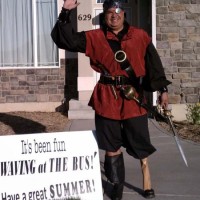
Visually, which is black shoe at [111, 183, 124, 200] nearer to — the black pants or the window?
the black pants

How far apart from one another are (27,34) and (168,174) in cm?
588

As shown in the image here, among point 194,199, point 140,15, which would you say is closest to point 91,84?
point 140,15

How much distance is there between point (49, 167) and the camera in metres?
4.51

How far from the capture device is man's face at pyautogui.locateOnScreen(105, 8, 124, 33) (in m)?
4.71

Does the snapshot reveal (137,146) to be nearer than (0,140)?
No

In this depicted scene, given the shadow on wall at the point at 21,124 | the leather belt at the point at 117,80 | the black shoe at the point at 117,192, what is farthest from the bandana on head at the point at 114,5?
the shadow on wall at the point at 21,124

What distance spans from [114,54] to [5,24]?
6.67 m

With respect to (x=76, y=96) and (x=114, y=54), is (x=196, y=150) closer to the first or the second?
(x=114, y=54)

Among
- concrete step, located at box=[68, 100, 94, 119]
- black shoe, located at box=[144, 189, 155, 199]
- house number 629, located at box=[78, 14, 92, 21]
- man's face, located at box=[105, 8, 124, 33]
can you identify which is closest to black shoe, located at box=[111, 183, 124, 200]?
black shoe, located at box=[144, 189, 155, 199]

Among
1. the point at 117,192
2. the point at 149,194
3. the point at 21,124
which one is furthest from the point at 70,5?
the point at 21,124

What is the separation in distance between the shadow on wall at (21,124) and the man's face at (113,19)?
13.6ft

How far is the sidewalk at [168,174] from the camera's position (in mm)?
5293

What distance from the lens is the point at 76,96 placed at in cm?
1083

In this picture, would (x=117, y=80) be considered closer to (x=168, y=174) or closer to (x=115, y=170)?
(x=115, y=170)
